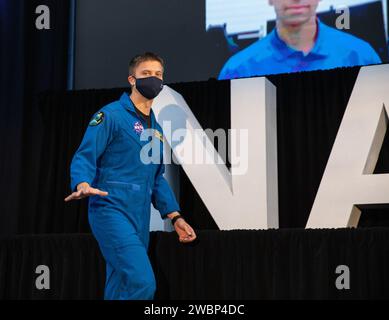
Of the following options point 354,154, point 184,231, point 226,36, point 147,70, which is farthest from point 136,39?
point 184,231

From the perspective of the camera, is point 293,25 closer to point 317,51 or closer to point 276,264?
point 317,51

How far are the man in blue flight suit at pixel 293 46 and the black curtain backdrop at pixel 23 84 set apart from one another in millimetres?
1686

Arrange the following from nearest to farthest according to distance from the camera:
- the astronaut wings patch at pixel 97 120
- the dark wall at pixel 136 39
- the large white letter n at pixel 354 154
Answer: the astronaut wings patch at pixel 97 120 → the large white letter n at pixel 354 154 → the dark wall at pixel 136 39

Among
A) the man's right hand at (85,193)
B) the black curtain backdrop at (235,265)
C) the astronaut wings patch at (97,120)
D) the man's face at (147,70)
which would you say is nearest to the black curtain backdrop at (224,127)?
the black curtain backdrop at (235,265)

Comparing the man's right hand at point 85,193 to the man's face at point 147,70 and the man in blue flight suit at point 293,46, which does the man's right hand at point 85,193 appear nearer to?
the man's face at point 147,70

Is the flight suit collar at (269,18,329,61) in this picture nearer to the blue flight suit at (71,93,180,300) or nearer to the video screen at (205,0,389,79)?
the video screen at (205,0,389,79)

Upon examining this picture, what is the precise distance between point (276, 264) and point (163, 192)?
75 cm

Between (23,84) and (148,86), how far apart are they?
2.74 m

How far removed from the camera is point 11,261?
4.34 metres

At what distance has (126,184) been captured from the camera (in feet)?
11.8

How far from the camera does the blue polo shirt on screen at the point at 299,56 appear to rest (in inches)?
219
